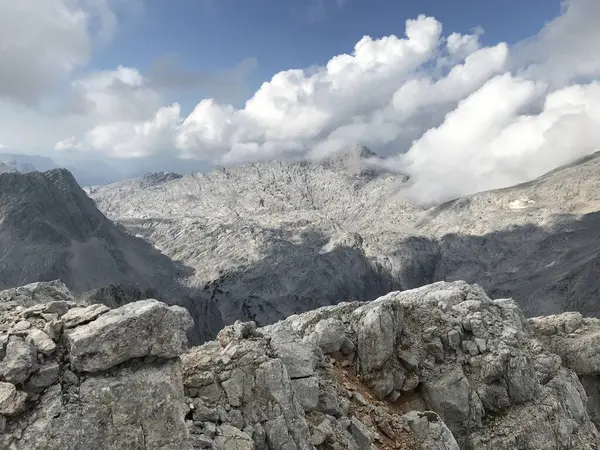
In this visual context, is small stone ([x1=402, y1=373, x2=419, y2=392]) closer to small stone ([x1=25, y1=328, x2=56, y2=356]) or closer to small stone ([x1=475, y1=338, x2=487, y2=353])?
small stone ([x1=475, y1=338, x2=487, y2=353])

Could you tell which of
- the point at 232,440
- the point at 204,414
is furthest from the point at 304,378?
the point at 204,414

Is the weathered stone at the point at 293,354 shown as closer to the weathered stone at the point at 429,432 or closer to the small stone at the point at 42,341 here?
the weathered stone at the point at 429,432

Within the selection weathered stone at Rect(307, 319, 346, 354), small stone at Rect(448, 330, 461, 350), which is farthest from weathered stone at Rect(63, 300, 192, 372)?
small stone at Rect(448, 330, 461, 350)

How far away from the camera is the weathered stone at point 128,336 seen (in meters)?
13.9

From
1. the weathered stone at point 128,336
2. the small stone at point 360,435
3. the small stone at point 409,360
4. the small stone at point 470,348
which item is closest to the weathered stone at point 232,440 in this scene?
the weathered stone at point 128,336

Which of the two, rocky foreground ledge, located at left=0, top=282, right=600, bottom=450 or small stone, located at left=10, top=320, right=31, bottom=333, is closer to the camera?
rocky foreground ledge, located at left=0, top=282, right=600, bottom=450

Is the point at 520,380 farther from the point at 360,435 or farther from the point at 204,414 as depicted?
the point at 204,414

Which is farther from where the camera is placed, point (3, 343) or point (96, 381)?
point (96, 381)

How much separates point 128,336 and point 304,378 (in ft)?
33.2

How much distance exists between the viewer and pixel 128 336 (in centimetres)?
1448

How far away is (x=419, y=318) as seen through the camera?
32.5 meters

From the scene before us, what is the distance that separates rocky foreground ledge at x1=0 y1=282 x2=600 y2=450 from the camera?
13.6 meters

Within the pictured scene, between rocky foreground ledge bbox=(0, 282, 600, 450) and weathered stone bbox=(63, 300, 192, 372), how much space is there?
0.04 m

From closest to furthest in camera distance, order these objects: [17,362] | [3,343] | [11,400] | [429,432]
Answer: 1. [11,400]
2. [17,362]
3. [3,343]
4. [429,432]
